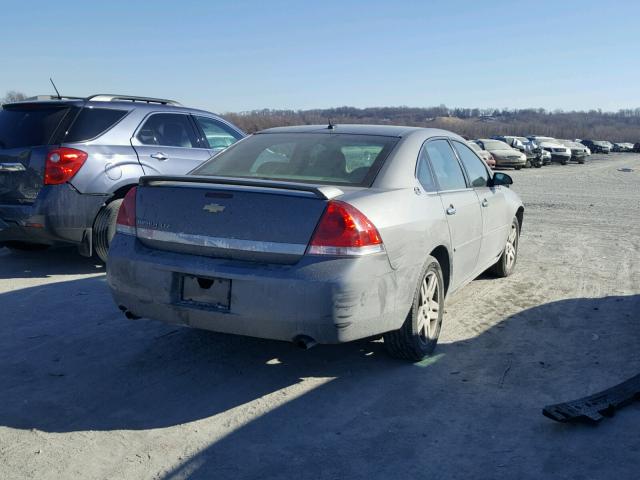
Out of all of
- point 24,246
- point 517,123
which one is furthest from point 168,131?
point 517,123

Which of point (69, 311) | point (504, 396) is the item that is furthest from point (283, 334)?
point (69, 311)

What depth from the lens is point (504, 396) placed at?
12.9 feet

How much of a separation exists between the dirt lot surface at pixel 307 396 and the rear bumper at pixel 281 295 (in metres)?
0.43

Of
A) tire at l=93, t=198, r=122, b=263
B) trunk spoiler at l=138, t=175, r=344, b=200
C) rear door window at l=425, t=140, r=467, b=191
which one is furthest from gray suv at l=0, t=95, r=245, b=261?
rear door window at l=425, t=140, r=467, b=191

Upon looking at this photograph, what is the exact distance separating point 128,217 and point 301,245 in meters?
1.25

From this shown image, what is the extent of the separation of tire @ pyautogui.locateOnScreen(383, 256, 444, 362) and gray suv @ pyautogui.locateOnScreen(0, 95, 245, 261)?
3.73 metres

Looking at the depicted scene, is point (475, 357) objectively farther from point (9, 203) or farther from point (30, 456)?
point (9, 203)

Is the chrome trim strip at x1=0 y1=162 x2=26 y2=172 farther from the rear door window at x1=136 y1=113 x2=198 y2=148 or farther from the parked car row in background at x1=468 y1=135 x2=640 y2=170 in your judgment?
the parked car row in background at x1=468 y1=135 x2=640 y2=170

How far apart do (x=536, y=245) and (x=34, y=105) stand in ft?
21.8

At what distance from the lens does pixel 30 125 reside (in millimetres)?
6801

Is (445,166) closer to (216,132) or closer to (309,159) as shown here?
(309,159)

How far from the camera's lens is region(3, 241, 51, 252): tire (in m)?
7.67

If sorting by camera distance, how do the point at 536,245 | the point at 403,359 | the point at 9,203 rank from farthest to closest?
the point at 536,245
the point at 9,203
the point at 403,359

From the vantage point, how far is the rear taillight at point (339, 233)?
3699mm
